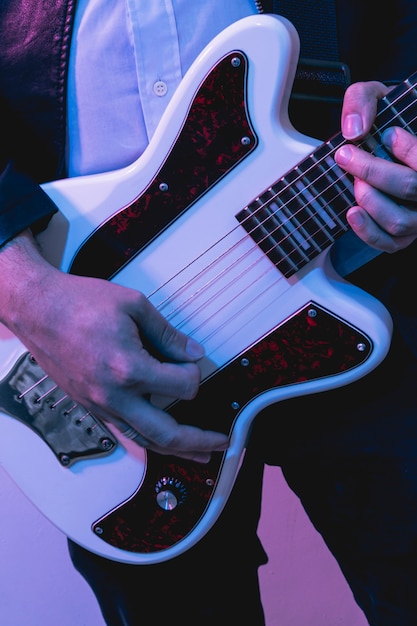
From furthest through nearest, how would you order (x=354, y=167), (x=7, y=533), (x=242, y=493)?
1. (x=7, y=533)
2. (x=242, y=493)
3. (x=354, y=167)

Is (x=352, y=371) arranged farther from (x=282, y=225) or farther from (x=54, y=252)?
(x=54, y=252)

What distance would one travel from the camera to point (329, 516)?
90 centimetres

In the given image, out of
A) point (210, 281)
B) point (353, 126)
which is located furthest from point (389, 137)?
point (210, 281)

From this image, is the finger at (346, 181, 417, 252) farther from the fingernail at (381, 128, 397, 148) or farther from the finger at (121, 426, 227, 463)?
the finger at (121, 426, 227, 463)

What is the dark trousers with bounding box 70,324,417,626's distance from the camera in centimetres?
85

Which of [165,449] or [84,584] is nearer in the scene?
[165,449]

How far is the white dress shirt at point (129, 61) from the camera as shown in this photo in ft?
2.92

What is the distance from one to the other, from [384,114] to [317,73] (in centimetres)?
17

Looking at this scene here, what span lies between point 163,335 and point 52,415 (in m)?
0.23

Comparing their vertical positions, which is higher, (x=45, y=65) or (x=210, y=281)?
(x=45, y=65)

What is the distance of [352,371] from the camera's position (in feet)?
2.72

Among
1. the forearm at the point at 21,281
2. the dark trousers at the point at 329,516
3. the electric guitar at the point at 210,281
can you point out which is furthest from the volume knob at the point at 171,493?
the forearm at the point at 21,281

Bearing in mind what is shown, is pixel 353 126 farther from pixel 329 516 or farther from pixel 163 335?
pixel 329 516

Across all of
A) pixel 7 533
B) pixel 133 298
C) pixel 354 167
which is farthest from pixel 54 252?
pixel 7 533
